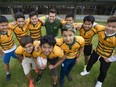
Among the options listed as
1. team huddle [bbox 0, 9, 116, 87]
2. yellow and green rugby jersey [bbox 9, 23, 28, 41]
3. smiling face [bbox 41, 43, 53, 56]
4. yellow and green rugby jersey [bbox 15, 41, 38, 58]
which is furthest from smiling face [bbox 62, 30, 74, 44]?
yellow and green rugby jersey [bbox 9, 23, 28, 41]

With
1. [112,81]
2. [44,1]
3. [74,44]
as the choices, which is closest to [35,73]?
[74,44]

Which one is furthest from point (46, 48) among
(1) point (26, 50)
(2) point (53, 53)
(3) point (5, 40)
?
(3) point (5, 40)

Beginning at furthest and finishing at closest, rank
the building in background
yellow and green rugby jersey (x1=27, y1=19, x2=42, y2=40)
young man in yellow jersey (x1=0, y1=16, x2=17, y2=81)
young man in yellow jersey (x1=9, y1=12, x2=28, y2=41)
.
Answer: the building in background, yellow and green rugby jersey (x1=27, y1=19, x2=42, y2=40), young man in yellow jersey (x1=9, y1=12, x2=28, y2=41), young man in yellow jersey (x1=0, y1=16, x2=17, y2=81)

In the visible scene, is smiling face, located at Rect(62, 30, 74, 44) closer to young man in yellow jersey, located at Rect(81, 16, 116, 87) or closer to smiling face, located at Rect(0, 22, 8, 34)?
young man in yellow jersey, located at Rect(81, 16, 116, 87)

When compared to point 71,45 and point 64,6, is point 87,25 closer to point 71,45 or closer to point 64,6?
point 71,45

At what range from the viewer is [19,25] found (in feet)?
15.8

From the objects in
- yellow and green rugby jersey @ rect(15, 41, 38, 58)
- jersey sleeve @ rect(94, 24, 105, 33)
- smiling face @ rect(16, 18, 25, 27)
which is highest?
jersey sleeve @ rect(94, 24, 105, 33)

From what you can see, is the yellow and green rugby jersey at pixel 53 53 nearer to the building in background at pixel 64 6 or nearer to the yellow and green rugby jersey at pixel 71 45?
the yellow and green rugby jersey at pixel 71 45

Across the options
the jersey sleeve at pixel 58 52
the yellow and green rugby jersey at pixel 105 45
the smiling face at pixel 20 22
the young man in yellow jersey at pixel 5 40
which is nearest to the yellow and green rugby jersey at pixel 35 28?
the smiling face at pixel 20 22

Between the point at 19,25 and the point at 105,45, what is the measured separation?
9.29ft

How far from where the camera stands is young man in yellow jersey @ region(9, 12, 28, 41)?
4.66 metres

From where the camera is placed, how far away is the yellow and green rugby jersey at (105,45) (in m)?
3.83

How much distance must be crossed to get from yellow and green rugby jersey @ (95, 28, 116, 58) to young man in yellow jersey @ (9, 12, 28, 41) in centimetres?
249

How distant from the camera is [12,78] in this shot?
498cm
